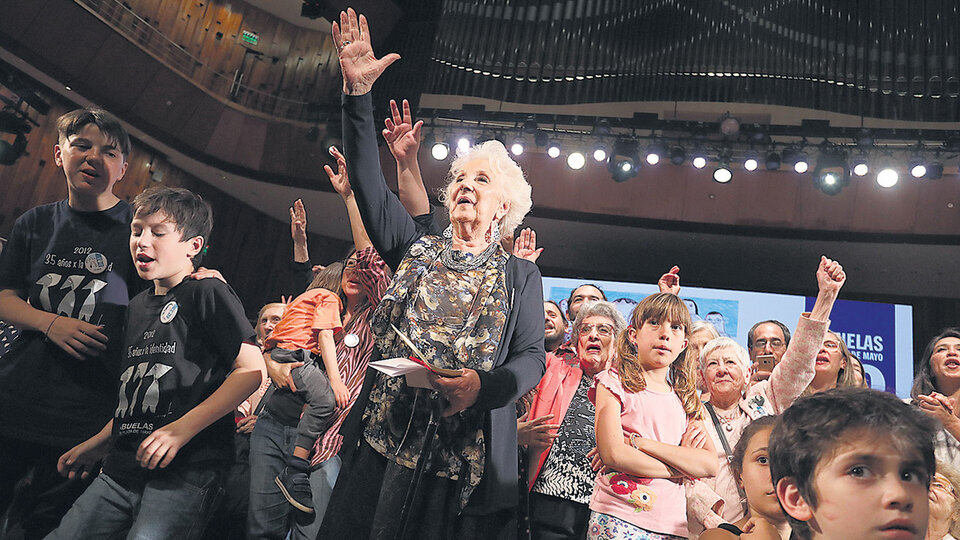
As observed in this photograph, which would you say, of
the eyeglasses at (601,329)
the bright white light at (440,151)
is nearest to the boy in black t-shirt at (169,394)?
the eyeglasses at (601,329)

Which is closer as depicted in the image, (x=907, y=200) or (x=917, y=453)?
(x=917, y=453)

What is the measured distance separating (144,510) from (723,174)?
5.35m

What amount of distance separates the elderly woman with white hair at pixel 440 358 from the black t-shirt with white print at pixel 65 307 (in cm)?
91

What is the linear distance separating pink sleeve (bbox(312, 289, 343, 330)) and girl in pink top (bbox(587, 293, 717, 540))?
111 centimetres

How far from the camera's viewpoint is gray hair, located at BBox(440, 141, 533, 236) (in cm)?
199

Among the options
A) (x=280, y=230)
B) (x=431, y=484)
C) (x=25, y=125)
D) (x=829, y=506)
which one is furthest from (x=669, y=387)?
(x=280, y=230)

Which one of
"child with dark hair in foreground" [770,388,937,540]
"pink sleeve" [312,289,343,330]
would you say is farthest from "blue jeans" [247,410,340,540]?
"child with dark hair in foreground" [770,388,937,540]

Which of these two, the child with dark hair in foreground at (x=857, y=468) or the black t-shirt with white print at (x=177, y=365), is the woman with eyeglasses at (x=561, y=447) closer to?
the black t-shirt with white print at (x=177, y=365)

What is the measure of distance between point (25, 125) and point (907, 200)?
288 inches

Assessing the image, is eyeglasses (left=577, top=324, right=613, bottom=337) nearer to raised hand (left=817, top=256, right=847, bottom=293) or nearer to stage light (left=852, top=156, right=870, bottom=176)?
raised hand (left=817, top=256, right=847, bottom=293)

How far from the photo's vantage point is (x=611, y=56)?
6.41 metres

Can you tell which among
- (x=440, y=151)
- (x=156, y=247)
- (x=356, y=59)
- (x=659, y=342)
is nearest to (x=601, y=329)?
(x=659, y=342)

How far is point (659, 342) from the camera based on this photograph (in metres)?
2.32

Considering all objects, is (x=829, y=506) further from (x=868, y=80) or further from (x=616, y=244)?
(x=616, y=244)
